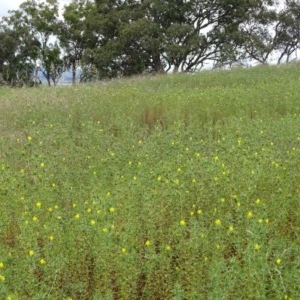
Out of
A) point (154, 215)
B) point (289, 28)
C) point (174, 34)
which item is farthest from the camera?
point (289, 28)

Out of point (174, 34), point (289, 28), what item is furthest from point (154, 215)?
point (289, 28)

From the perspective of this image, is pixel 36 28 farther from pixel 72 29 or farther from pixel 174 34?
pixel 174 34

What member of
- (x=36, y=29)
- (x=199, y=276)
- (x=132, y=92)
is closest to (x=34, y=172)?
(x=199, y=276)

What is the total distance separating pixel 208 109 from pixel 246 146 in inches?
87.2

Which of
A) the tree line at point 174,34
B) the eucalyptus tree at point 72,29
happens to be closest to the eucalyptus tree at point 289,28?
the tree line at point 174,34

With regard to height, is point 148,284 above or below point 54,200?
below

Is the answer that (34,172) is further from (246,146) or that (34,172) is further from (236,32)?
(236,32)

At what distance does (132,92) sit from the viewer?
8.69m

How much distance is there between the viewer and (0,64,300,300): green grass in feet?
8.49

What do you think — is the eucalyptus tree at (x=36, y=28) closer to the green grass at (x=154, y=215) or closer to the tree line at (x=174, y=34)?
the tree line at (x=174, y=34)

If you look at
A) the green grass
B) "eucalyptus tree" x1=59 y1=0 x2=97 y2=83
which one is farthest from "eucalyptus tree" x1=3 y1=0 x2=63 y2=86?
the green grass

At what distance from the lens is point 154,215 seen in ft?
10.3

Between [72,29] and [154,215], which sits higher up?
[72,29]

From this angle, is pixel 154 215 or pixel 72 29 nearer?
pixel 154 215
